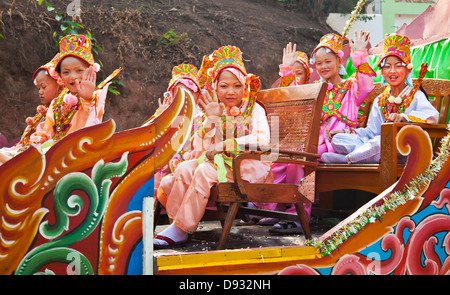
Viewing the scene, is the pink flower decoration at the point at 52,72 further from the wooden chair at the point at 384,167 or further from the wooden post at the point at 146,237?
the wooden post at the point at 146,237

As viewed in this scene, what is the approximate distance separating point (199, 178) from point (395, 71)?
5.91ft

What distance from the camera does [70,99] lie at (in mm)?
3783

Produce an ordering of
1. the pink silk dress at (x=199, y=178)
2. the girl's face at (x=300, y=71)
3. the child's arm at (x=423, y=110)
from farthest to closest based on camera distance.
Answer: the girl's face at (x=300, y=71), the child's arm at (x=423, y=110), the pink silk dress at (x=199, y=178)

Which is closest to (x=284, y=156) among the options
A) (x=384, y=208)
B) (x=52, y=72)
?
(x=384, y=208)

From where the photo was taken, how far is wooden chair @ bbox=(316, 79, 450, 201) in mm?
2971

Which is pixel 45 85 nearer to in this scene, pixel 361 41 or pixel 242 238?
pixel 242 238

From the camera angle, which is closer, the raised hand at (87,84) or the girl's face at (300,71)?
the raised hand at (87,84)

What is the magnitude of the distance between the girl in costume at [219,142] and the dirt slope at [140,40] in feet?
12.2

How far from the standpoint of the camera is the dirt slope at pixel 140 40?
778 cm

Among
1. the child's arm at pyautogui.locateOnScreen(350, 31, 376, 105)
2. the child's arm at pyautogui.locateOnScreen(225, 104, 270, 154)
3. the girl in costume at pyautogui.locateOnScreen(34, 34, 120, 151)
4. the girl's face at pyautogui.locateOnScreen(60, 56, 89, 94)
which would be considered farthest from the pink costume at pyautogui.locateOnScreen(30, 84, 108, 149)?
the child's arm at pyautogui.locateOnScreen(350, 31, 376, 105)

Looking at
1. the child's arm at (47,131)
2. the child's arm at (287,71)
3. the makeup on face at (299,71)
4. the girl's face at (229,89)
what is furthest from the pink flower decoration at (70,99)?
the makeup on face at (299,71)

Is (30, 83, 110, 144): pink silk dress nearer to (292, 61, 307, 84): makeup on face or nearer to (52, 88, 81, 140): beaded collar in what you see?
(52, 88, 81, 140): beaded collar

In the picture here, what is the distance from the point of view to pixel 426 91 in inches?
149
